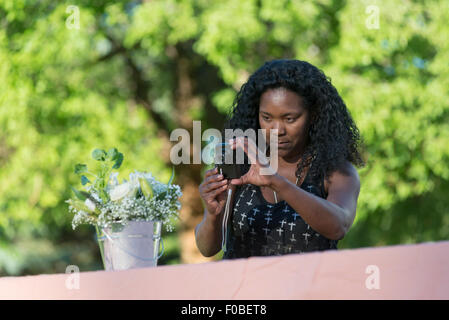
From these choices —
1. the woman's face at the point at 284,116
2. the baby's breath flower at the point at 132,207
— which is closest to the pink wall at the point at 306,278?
the baby's breath flower at the point at 132,207

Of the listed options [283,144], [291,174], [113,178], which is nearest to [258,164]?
[283,144]

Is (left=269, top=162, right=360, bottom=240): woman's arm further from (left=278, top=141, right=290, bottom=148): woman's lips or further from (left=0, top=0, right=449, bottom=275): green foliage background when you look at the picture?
(left=0, top=0, right=449, bottom=275): green foliage background

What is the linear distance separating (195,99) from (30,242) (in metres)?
9.69

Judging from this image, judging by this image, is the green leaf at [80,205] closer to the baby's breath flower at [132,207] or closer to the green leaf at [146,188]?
the baby's breath flower at [132,207]

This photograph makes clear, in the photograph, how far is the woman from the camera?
7.36ft

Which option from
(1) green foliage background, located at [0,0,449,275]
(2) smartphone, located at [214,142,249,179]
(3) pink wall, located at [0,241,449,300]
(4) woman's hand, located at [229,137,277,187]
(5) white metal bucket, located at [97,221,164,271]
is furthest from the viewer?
(1) green foliage background, located at [0,0,449,275]

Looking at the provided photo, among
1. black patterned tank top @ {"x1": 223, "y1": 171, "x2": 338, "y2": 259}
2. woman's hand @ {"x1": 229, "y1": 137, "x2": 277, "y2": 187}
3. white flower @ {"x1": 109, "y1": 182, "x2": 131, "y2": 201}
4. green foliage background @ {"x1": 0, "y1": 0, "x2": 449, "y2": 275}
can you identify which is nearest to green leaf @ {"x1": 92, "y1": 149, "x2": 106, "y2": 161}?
white flower @ {"x1": 109, "y1": 182, "x2": 131, "y2": 201}

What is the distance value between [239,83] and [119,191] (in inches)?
218

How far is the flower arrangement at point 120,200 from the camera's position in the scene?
2.23m

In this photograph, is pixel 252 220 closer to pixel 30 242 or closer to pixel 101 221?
pixel 101 221

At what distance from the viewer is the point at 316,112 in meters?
2.41

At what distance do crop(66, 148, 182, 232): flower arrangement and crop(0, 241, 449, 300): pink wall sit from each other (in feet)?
2.06

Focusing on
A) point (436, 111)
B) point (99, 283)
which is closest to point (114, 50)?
point (436, 111)

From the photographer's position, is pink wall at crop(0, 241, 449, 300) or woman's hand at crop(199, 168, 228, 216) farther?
woman's hand at crop(199, 168, 228, 216)
